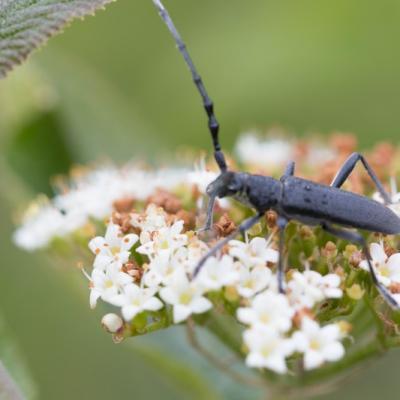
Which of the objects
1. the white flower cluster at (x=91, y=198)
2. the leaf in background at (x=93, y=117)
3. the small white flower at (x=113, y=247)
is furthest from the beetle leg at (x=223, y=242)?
the leaf in background at (x=93, y=117)

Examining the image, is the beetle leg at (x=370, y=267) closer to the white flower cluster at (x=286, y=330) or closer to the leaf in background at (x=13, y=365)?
the white flower cluster at (x=286, y=330)

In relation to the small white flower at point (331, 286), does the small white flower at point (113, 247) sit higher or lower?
higher

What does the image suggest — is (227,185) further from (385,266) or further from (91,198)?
(91,198)

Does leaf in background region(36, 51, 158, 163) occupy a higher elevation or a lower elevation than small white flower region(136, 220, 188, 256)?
higher

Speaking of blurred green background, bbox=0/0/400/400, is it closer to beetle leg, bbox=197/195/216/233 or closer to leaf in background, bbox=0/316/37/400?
leaf in background, bbox=0/316/37/400

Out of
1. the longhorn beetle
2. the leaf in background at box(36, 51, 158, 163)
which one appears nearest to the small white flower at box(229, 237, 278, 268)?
the longhorn beetle

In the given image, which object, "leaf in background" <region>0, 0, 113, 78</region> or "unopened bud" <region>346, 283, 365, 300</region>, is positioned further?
"unopened bud" <region>346, 283, 365, 300</region>

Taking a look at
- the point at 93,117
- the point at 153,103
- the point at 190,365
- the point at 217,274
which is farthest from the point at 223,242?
the point at 153,103
